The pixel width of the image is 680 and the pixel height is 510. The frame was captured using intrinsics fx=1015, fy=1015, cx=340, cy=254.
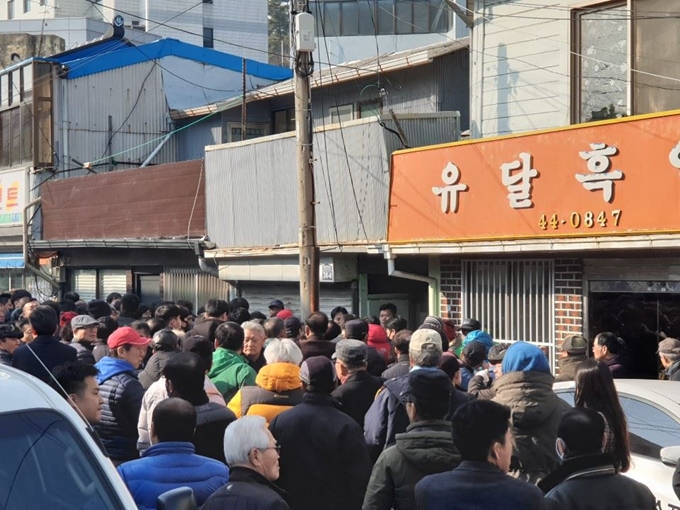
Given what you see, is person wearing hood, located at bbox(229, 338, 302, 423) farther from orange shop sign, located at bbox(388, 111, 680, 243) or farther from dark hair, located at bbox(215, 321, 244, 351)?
orange shop sign, located at bbox(388, 111, 680, 243)

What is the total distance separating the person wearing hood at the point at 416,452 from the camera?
4.90 meters

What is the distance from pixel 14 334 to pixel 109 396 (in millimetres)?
2823

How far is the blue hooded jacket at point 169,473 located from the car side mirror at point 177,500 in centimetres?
80

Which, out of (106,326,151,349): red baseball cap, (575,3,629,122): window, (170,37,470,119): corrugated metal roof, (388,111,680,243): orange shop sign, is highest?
(170,37,470,119): corrugated metal roof

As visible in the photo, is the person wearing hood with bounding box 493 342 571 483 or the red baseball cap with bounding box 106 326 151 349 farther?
the red baseball cap with bounding box 106 326 151 349

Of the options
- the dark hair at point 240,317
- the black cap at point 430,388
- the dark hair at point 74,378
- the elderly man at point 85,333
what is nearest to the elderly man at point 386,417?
the black cap at point 430,388

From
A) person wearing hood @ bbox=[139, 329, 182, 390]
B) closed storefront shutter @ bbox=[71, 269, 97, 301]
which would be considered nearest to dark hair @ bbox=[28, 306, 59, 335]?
person wearing hood @ bbox=[139, 329, 182, 390]

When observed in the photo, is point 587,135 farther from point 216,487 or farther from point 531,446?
point 216,487

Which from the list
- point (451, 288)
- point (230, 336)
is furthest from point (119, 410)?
point (451, 288)

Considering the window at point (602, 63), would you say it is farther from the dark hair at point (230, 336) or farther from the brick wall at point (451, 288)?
the dark hair at point (230, 336)

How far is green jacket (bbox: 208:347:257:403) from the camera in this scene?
784 centimetres

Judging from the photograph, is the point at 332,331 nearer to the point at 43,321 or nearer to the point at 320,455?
the point at 43,321

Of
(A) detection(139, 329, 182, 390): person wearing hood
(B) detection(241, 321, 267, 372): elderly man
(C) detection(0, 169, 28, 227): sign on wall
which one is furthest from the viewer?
(C) detection(0, 169, 28, 227): sign on wall

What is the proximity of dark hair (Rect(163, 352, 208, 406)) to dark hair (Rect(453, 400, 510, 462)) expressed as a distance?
88.7 inches
